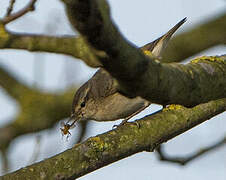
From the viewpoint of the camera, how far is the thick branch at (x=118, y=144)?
4.07 meters

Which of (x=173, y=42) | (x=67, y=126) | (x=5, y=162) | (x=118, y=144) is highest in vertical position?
(x=118, y=144)

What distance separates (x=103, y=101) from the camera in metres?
7.51

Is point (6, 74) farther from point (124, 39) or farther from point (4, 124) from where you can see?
point (124, 39)

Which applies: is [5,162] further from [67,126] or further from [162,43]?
[162,43]

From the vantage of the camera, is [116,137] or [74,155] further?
[116,137]

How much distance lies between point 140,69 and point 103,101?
501 cm

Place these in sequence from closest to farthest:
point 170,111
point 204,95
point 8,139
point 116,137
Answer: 1. point 204,95
2. point 116,137
3. point 170,111
4. point 8,139

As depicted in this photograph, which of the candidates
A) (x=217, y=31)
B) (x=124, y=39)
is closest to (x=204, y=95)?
(x=124, y=39)

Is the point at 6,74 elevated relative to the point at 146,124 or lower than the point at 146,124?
lower

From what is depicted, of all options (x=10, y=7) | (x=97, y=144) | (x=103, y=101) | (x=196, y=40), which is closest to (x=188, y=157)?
(x=103, y=101)

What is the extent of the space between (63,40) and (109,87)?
4.42 ft

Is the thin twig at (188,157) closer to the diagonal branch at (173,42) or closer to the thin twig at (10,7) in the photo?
the diagonal branch at (173,42)

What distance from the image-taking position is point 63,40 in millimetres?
6289

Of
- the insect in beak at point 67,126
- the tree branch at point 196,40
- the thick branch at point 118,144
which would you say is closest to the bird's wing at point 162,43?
the tree branch at point 196,40
